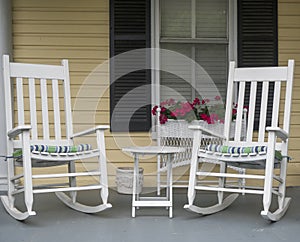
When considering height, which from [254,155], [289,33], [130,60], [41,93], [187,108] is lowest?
[254,155]

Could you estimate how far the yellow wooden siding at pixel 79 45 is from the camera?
13.4 ft

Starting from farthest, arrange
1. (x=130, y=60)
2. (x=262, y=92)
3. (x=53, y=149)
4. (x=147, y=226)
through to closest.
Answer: (x=130, y=60), (x=262, y=92), (x=53, y=149), (x=147, y=226)

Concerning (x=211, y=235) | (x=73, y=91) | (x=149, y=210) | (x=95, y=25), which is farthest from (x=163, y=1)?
(x=211, y=235)

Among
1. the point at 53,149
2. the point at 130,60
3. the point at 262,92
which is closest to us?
the point at 53,149

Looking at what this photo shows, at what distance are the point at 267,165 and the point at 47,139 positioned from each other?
1624 mm

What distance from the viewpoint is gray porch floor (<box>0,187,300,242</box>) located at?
2518 millimetres

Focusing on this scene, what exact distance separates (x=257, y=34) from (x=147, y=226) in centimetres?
221

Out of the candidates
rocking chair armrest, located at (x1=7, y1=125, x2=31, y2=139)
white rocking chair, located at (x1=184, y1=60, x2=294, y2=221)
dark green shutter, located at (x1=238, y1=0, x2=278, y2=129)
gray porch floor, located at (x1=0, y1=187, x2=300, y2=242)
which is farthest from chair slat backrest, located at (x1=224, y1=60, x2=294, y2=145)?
rocking chair armrest, located at (x1=7, y1=125, x2=31, y2=139)

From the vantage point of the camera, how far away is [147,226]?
9.05 ft

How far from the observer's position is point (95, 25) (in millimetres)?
4125

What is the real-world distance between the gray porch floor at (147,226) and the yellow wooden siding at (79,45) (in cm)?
103

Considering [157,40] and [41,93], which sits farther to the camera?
[157,40]

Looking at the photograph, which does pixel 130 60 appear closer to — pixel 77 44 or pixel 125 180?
pixel 77 44

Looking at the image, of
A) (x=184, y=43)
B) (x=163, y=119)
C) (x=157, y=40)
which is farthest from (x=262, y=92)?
(x=157, y=40)
